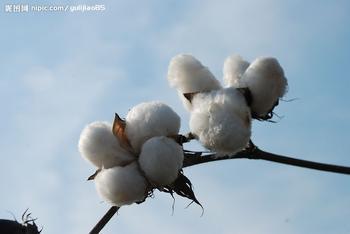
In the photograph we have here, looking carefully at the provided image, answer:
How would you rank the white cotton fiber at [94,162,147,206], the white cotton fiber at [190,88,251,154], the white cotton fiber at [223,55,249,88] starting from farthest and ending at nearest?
the white cotton fiber at [223,55,249,88] → the white cotton fiber at [94,162,147,206] → the white cotton fiber at [190,88,251,154]

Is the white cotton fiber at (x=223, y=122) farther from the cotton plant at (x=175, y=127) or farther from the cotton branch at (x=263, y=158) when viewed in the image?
the cotton branch at (x=263, y=158)

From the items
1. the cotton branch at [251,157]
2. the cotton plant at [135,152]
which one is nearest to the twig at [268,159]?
the cotton branch at [251,157]

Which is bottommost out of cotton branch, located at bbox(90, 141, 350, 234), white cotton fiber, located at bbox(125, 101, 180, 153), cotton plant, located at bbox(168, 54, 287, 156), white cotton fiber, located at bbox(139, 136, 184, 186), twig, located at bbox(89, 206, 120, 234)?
twig, located at bbox(89, 206, 120, 234)

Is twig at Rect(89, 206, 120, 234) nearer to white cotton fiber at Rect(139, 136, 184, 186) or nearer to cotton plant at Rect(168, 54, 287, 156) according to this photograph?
white cotton fiber at Rect(139, 136, 184, 186)

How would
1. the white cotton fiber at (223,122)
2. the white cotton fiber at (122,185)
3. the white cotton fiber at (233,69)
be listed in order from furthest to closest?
the white cotton fiber at (233,69) < the white cotton fiber at (122,185) < the white cotton fiber at (223,122)

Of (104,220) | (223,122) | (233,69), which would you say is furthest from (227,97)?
(104,220)

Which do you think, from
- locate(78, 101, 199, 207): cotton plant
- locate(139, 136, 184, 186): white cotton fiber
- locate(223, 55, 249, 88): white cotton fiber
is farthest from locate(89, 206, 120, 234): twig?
locate(223, 55, 249, 88): white cotton fiber

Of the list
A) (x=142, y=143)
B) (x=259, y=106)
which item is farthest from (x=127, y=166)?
(x=259, y=106)
